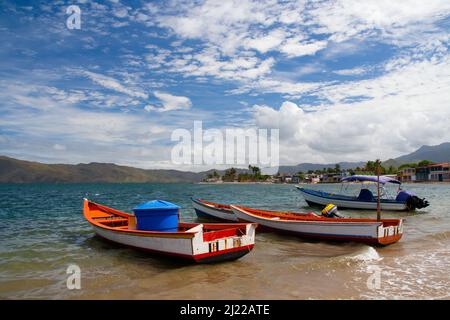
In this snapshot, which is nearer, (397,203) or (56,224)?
(56,224)

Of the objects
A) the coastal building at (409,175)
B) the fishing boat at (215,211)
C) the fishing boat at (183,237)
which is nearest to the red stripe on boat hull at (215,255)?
the fishing boat at (183,237)

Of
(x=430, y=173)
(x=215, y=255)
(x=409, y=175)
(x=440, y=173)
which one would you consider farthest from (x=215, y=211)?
(x=409, y=175)

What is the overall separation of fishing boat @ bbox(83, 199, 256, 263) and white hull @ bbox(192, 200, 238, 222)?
291 inches

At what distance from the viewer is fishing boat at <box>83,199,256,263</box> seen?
1066cm

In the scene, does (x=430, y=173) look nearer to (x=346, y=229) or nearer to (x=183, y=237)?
(x=346, y=229)

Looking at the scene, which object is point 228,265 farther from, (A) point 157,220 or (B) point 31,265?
(B) point 31,265

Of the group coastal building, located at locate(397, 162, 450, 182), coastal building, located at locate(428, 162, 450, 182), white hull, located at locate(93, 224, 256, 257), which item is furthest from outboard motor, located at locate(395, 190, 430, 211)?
coastal building, located at locate(428, 162, 450, 182)

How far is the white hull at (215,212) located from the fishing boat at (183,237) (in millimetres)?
7385

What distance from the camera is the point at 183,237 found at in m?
10.6

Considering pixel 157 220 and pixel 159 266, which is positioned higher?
pixel 157 220
